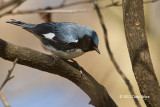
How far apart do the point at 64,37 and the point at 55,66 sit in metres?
0.95

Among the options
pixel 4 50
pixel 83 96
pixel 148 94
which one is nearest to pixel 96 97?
pixel 148 94

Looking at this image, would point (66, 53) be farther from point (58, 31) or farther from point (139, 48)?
point (139, 48)

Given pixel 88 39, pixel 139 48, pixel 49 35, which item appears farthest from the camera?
pixel 88 39

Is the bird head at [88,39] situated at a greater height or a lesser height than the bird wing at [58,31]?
lesser

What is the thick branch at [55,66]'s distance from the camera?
281cm

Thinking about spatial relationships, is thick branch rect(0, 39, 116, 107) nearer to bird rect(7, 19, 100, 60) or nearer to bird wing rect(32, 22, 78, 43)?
bird rect(7, 19, 100, 60)

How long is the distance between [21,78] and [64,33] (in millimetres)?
2469

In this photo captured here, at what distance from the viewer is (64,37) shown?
3.94m

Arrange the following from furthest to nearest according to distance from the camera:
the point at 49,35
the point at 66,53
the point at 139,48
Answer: the point at 49,35, the point at 66,53, the point at 139,48

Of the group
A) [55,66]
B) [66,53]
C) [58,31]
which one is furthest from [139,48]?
[58,31]

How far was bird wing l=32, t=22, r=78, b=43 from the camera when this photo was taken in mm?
3846

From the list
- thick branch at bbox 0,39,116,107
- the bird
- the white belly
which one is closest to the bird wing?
the bird

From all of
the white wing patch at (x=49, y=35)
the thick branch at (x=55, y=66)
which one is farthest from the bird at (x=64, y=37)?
the thick branch at (x=55, y=66)

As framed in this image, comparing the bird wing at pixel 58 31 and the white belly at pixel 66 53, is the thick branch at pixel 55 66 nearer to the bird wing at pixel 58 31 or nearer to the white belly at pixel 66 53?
the white belly at pixel 66 53
